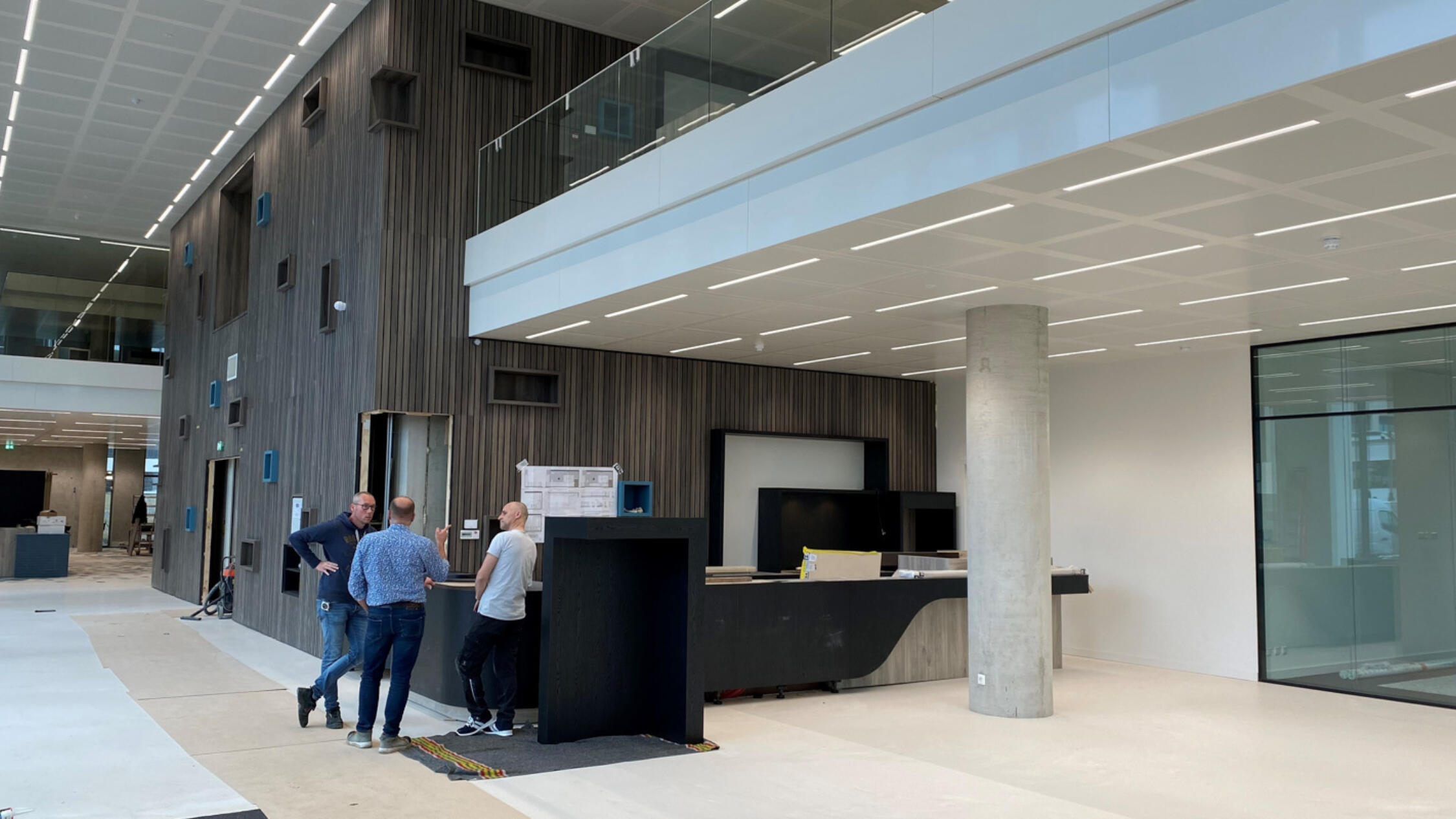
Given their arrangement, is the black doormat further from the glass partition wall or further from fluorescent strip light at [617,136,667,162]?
the glass partition wall

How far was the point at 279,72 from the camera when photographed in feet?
40.7

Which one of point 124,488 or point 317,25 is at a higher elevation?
point 317,25

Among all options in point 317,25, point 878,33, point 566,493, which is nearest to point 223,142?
point 317,25

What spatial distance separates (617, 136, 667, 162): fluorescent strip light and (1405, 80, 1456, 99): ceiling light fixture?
4.96 metres

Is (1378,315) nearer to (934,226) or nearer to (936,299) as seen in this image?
(936,299)

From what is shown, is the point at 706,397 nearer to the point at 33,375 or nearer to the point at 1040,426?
the point at 1040,426

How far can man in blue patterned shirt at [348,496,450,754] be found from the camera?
664cm

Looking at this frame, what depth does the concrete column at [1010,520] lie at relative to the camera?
8.38 m

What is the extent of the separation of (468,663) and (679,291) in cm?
314

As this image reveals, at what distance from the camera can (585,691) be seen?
23.2 ft

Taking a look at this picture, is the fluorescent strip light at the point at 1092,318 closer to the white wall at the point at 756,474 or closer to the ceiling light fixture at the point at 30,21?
the white wall at the point at 756,474

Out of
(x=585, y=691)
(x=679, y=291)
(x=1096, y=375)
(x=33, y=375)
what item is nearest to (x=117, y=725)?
(x=585, y=691)

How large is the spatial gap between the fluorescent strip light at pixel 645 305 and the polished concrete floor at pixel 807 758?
317cm

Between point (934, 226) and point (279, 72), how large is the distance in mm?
9069
